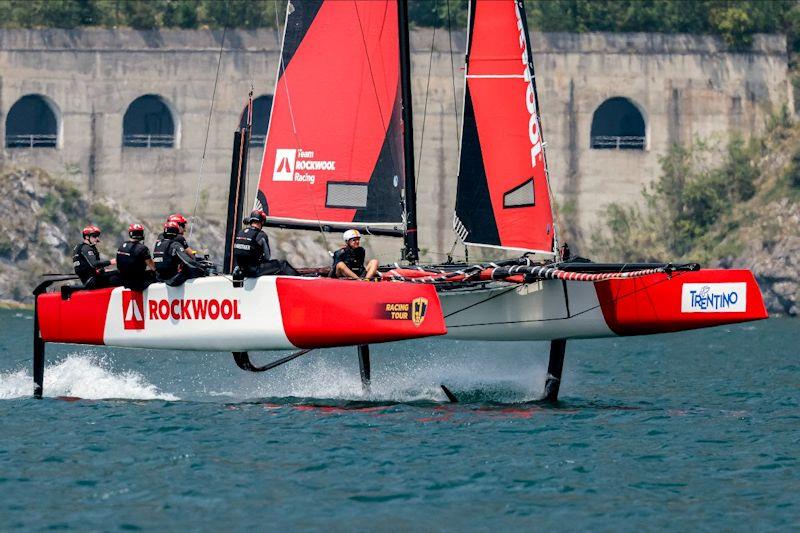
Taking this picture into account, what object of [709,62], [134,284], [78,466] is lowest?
[78,466]

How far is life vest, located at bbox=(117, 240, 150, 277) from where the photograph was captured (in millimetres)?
21750

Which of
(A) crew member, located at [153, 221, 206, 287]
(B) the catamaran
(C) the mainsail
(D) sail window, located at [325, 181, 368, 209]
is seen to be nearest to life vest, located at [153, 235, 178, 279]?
(A) crew member, located at [153, 221, 206, 287]

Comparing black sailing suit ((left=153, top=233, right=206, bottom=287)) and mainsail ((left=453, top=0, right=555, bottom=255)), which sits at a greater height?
mainsail ((left=453, top=0, right=555, bottom=255))

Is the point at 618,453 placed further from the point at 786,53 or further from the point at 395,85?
the point at 786,53

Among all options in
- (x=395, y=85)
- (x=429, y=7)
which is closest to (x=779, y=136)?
(x=429, y=7)

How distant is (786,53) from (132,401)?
143 feet

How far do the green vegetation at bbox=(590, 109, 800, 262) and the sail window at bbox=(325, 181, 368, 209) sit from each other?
36.0m

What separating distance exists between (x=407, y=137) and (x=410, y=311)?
156 inches

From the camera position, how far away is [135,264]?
21828 millimetres

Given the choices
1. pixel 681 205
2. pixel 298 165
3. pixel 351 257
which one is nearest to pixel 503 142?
pixel 351 257

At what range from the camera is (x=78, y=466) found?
1725 cm

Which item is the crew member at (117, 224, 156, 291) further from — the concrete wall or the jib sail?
the concrete wall

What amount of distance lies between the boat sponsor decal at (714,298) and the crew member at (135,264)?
22.8 ft

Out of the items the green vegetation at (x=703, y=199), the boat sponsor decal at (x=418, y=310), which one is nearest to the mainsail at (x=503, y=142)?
the boat sponsor decal at (x=418, y=310)
